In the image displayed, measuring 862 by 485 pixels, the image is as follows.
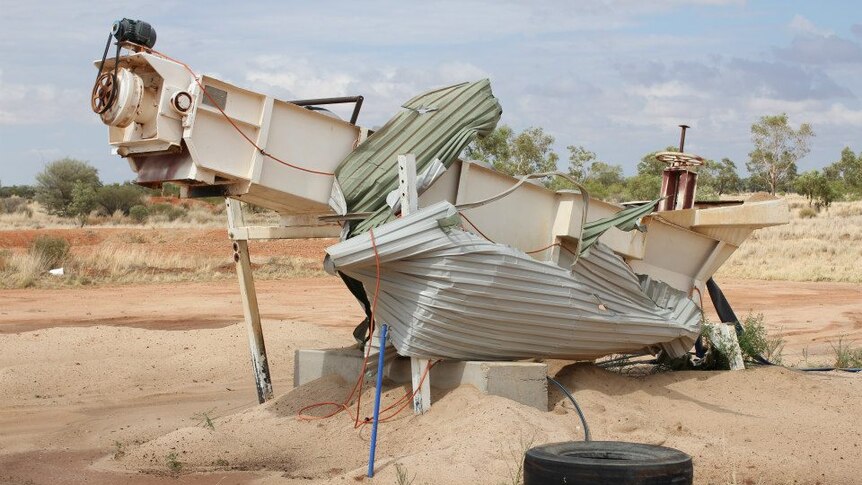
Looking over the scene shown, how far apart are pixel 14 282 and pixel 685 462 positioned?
19220 mm

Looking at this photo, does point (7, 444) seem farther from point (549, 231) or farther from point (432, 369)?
point (549, 231)

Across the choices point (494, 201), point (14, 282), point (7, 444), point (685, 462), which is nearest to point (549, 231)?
point (494, 201)

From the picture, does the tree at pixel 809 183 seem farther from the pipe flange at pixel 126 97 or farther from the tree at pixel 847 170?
the pipe flange at pixel 126 97

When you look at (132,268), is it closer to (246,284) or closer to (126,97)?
(246,284)

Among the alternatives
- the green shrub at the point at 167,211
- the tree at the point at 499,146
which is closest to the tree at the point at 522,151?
the tree at the point at 499,146

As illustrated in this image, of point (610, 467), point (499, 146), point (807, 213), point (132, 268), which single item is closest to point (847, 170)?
point (807, 213)

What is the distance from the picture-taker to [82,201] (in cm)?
4694

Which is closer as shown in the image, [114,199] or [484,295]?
[484,295]

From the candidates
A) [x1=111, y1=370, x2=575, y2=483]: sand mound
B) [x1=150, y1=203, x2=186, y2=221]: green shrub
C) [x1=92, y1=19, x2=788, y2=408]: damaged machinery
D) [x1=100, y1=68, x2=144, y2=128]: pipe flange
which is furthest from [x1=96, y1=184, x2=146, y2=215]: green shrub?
[x1=100, y1=68, x2=144, y2=128]: pipe flange

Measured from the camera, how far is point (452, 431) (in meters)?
7.52

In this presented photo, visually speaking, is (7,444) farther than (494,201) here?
Yes

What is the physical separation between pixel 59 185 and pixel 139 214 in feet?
24.4

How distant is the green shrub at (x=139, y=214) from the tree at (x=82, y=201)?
2.42 metres

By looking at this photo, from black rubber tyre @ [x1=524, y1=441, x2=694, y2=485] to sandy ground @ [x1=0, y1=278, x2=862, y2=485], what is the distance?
784mm
